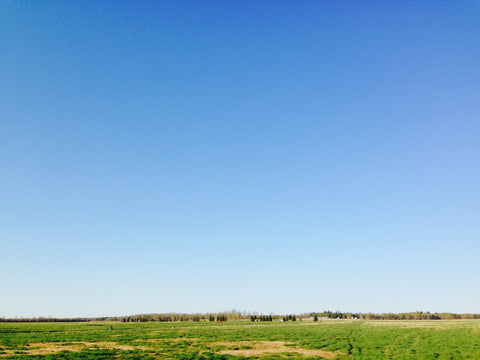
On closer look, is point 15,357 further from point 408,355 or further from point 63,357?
point 408,355

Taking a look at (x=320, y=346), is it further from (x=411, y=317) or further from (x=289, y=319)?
(x=411, y=317)

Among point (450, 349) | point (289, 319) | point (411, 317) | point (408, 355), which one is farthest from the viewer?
point (411, 317)

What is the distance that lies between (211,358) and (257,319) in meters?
141

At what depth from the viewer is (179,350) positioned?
126ft

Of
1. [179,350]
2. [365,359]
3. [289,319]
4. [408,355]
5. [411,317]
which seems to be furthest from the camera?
[411,317]

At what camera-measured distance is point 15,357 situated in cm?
3222

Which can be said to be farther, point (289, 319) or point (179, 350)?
point (289, 319)

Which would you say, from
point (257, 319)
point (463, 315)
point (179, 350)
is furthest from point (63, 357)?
point (463, 315)

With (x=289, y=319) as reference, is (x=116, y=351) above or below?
above

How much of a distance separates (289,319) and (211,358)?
13997 cm

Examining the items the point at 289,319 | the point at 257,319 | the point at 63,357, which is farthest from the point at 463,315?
the point at 63,357

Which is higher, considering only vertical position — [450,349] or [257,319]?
[450,349]

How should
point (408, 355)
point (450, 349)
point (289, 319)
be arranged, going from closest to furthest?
1. point (408, 355)
2. point (450, 349)
3. point (289, 319)

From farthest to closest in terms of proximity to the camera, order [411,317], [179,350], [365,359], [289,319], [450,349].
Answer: [411,317]
[289,319]
[179,350]
[450,349]
[365,359]
